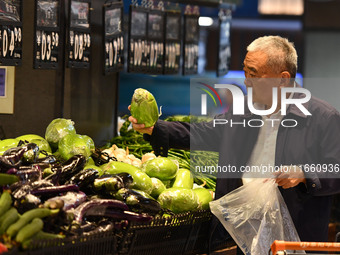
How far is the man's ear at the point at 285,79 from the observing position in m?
3.24

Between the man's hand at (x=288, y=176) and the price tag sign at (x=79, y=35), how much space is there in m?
1.99

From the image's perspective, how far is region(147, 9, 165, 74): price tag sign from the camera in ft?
17.6

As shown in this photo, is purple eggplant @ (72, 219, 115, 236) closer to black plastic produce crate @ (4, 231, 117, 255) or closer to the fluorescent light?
black plastic produce crate @ (4, 231, 117, 255)

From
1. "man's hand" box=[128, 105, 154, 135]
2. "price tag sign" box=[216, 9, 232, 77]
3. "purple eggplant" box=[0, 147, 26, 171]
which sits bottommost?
"purple eggplant" box=[0, 147, 26, 171]

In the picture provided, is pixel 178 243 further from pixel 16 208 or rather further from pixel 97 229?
pixel 16 208

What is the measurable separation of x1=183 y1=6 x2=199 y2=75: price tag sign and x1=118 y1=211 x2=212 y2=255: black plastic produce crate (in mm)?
2802

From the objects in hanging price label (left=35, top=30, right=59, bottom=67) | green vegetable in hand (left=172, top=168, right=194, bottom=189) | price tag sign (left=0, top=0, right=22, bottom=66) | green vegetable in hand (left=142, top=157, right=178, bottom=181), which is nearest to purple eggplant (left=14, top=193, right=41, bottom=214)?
green vegetable in hand (left=142, top=157, right=178, bottom=181)

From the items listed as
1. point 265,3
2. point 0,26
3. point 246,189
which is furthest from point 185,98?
point 246,189

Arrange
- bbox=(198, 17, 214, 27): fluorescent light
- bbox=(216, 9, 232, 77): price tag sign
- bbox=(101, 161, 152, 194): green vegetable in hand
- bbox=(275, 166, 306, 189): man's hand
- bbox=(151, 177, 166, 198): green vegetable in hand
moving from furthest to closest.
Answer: bbox=(198, 17, 214, 27): fluorescent light → bbox=(216, 9, 232, 77): price tag sign → bbox=(151, 177, 166, 198): green vegetable in hand → bbox=(101, 161, 152, 194): green vegetable in hand → bbox=(275, 166, 306, 189): man's hand

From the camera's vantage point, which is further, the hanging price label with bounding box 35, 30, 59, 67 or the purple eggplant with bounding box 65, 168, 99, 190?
the hanging price label with bounding box 35, 30, 59, 67

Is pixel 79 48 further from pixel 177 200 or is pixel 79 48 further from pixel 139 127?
pixel 177 200

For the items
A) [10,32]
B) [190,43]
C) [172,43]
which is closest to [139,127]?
[10,32]

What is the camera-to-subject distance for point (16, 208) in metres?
2.49

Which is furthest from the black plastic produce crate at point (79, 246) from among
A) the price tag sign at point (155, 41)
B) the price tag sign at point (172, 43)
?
the price tag sign at point (172, 43)
